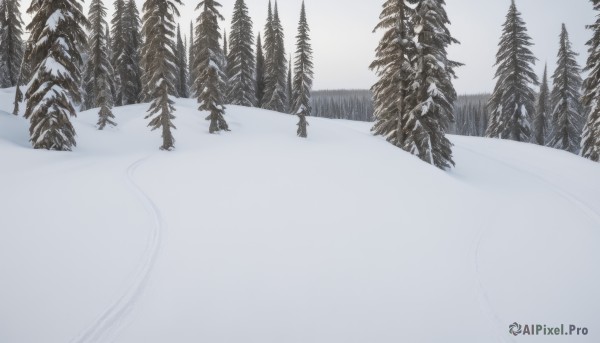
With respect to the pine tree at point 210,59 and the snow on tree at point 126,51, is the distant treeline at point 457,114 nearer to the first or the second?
the snow on tree at point 126,51

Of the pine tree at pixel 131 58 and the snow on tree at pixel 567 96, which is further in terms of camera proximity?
the pine tree at pixel 131 58

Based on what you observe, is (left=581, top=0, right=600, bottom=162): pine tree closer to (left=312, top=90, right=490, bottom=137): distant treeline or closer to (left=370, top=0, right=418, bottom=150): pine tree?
(left=370, top=0, right=418, bottom=150): pine tree

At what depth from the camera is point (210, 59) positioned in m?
27.2

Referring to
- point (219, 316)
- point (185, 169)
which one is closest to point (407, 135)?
point (185, 169)

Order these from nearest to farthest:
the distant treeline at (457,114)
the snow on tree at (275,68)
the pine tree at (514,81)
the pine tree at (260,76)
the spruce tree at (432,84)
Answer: the spruce tree at (432,84)
the pine tree at (514,81)
the snow on tree at (275,68)
the pine tree at (260,76)
the distant treeline at (457,114)

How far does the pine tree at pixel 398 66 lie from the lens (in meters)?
22.3

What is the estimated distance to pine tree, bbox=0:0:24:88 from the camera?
1647 inches

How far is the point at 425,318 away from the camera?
6879mm

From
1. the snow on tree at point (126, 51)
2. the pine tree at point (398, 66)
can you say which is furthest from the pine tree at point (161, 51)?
A: the snow on tree at point (126, 51)

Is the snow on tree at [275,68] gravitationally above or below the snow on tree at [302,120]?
above

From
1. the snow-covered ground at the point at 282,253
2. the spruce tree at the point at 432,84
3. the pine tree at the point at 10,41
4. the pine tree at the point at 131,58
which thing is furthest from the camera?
the pine tree at the point at 131,58

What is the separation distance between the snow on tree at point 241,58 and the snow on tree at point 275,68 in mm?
3697

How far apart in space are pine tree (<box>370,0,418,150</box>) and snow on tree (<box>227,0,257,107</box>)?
2728 cm

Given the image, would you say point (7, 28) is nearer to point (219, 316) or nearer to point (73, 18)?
point (73, 18)
